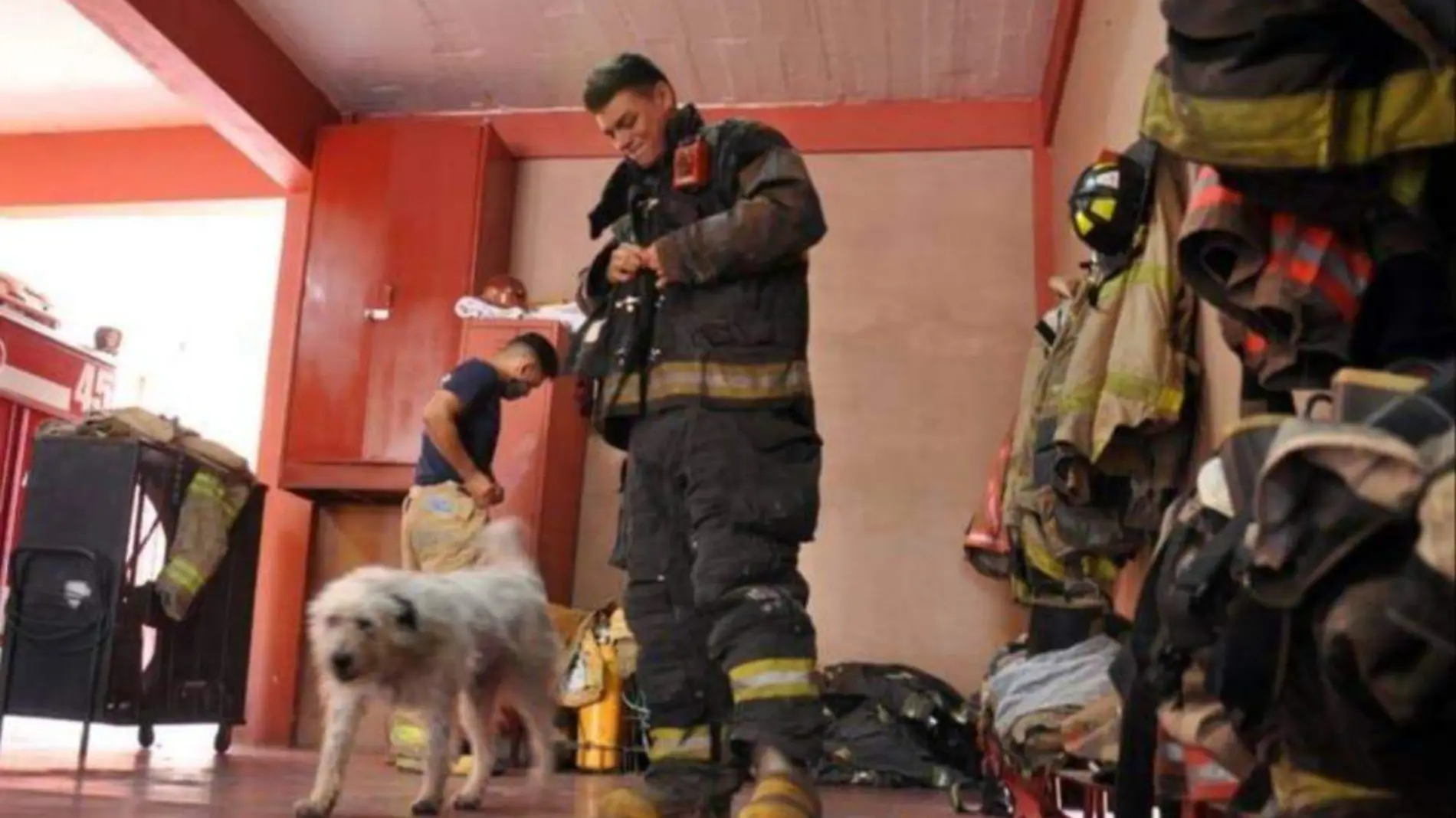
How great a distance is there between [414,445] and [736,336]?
3.53 m

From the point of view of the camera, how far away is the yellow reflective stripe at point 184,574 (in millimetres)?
4277

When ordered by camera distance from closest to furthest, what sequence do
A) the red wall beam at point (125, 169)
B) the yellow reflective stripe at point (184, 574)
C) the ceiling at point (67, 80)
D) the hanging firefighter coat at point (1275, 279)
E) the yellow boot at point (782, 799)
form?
the hanging firefighter coat at point (1275, 279), the yellow boot at point (782, 799), the yellow reflective stripe at point (184, 574), the ceiling at point (67, 80), the red wall beam at point (125, 169)

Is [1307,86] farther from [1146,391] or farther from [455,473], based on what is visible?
[455,473]

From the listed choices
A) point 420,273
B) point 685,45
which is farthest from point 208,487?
point 685,45

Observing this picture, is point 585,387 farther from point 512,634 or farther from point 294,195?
point 294,195

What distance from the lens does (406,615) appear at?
9.39 ft

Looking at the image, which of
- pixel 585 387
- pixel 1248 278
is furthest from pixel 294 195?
pixel 1248 278

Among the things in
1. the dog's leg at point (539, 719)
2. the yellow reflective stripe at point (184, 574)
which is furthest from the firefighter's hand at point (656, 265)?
the yellow reflective stripe at point (184, 574)

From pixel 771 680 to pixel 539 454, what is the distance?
3.35 m

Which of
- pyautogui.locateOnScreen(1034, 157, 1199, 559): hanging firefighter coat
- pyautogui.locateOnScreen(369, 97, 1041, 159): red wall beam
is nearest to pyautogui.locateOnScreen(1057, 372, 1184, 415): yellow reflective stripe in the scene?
pyautogui.locateOnScreen(1034, 157, 1199, 559): hanging firefighter coat

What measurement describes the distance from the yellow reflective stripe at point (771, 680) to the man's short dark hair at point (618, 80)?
1.08m

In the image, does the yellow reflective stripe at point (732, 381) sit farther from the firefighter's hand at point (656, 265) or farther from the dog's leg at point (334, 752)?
the dog's leg at point (334, 752)

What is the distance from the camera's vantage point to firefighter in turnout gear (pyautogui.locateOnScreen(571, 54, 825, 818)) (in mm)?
2125

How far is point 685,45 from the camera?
18.1 feet
